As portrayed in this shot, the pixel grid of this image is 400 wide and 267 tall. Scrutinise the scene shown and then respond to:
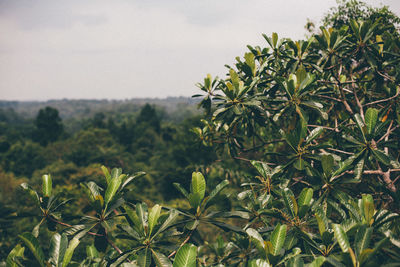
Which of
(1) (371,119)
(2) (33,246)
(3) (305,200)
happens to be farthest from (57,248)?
(1) (371,119)

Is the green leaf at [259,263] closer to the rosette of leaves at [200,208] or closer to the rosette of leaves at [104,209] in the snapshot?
the rosette of leaves at [200,208]

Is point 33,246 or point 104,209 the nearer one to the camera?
point 33,246

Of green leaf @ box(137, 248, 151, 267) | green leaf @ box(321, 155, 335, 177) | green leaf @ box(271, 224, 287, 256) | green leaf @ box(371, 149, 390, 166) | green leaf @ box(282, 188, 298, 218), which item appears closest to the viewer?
green leaf @ box(271, 224, 287, 256)

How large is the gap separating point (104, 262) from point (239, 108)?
2.28 m

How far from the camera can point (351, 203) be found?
6.96 ft

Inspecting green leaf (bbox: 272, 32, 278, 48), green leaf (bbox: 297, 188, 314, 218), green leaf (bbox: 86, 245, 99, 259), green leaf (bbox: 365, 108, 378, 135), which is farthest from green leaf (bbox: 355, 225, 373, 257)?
green leaf (bbox: 272, 32, 278, 48)

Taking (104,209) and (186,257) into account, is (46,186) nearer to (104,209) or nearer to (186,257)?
(104,209)

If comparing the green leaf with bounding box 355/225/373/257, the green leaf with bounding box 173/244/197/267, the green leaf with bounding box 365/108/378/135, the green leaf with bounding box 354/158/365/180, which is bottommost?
the green leaf with bounding box 173/244/197/267

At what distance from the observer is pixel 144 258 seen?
1.92m

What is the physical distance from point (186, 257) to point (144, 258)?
521 millimetres

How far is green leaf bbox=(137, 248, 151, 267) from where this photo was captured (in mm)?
1885

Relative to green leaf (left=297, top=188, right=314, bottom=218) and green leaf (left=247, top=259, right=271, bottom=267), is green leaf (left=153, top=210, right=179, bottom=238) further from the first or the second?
green leaf (left=297, top=188, right=314, bottom=218)

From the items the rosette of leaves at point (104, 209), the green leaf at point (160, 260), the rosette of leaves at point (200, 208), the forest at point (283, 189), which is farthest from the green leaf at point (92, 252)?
the rosette of leaves at point (200, 208)

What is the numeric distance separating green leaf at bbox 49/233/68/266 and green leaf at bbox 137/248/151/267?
586 mm
